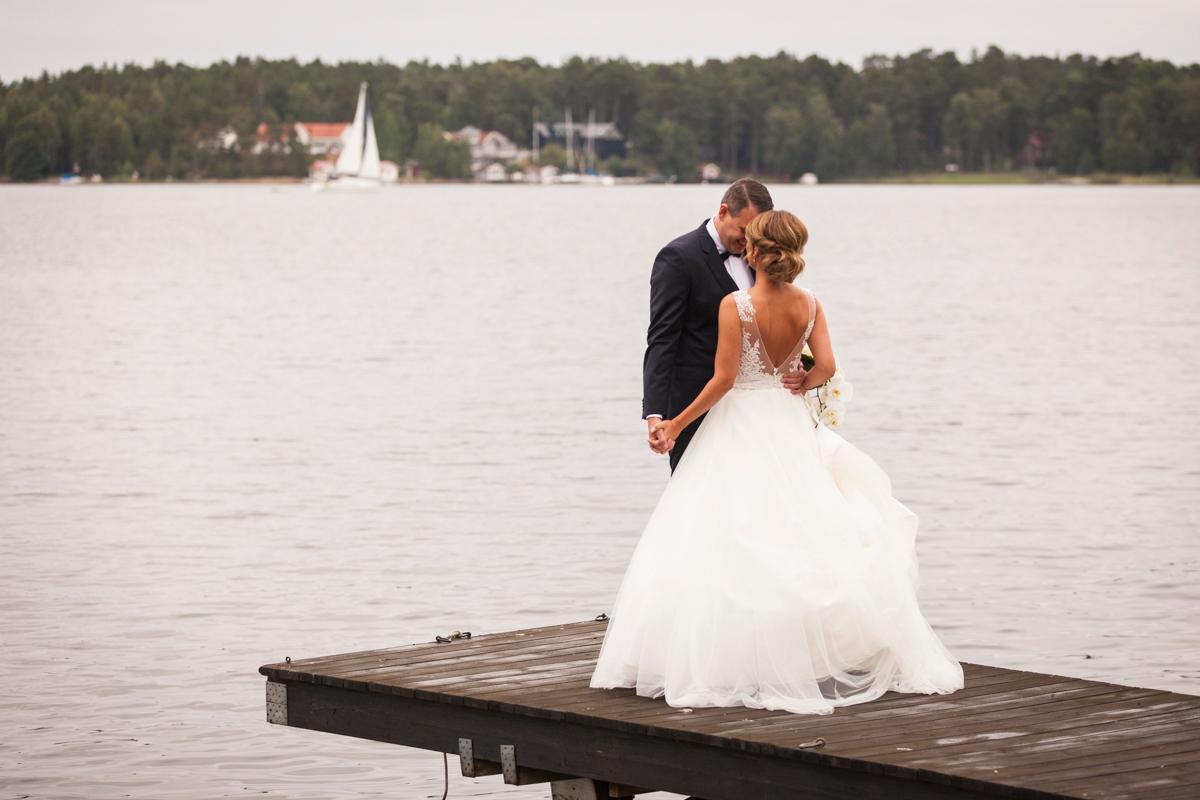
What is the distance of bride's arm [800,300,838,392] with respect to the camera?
7461mm

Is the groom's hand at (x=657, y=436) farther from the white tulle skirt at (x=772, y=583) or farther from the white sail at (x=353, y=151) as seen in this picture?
the white sail at (x=353, y=151)

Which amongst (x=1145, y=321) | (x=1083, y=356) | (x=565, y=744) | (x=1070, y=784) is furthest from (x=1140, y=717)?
(x=1145, y=321)

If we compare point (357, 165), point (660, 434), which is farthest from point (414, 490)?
point (357, 165)

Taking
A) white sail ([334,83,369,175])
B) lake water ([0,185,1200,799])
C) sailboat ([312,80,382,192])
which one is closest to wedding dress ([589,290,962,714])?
lake water ([0,185,1200,799])

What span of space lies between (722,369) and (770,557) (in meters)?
0.77

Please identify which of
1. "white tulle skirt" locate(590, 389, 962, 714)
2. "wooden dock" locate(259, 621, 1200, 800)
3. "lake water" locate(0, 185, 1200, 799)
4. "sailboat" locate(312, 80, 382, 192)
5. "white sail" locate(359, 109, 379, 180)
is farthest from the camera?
"white sail" locate(359, 109, 379, 180)

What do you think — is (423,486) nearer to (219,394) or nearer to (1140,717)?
(219,394)

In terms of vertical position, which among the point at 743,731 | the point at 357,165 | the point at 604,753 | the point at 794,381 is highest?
the point at 357,165

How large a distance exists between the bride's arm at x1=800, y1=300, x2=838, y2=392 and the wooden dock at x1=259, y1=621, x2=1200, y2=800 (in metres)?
1.28

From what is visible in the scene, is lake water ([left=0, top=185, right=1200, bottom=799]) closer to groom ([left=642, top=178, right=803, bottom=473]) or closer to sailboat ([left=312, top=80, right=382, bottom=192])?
groom ([left=642, top=178, right=803, bottom=473])

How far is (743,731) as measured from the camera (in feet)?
21.7

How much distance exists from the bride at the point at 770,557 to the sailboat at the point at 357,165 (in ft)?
504

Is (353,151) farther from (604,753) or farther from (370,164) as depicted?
(604,753)

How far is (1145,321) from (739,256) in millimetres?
38050
